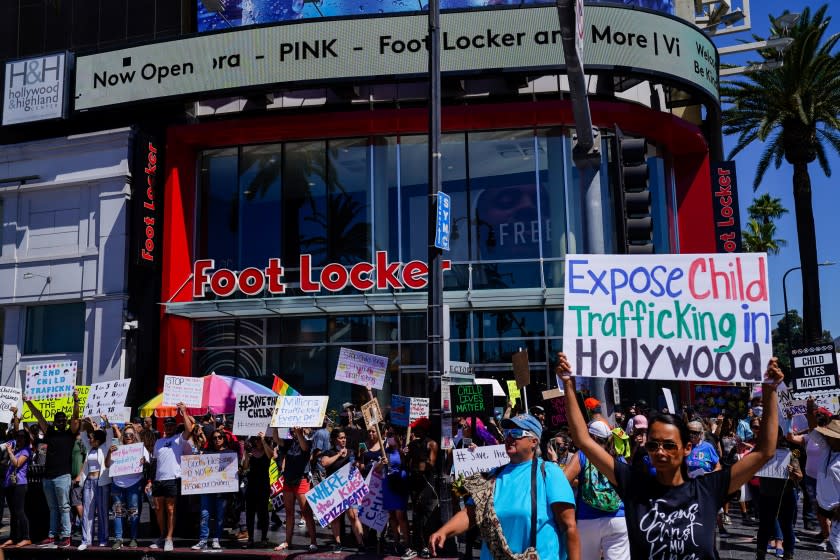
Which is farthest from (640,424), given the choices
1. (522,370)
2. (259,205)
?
(259,205)

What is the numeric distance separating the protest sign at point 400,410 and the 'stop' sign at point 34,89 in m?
16.9

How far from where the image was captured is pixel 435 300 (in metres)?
12.2

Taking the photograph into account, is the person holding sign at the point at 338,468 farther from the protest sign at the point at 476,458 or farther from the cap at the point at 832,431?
the cap at the point at 832,431

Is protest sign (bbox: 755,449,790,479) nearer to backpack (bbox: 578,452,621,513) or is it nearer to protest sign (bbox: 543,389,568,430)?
protest sign (bbox: 543,389,568,430)

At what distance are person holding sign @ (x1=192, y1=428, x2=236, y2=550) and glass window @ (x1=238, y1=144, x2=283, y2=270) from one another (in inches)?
469

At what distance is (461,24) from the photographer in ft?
76.4

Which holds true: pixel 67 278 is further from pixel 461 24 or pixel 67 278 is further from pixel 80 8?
pixel 461 24

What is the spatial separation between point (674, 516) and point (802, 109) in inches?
1060

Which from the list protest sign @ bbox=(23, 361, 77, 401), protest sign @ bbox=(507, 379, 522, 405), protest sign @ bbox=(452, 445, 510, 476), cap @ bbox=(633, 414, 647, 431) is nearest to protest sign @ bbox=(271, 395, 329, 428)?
protest sign @ bbox=(452, 445, 510, 476)

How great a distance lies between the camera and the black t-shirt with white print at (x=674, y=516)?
4051 mm

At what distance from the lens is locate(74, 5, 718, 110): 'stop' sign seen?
23.0 meters

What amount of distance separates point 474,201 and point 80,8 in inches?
553

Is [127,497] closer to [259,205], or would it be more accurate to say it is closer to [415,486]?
[415,486]

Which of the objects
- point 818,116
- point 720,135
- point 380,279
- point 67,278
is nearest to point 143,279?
point 67,278
